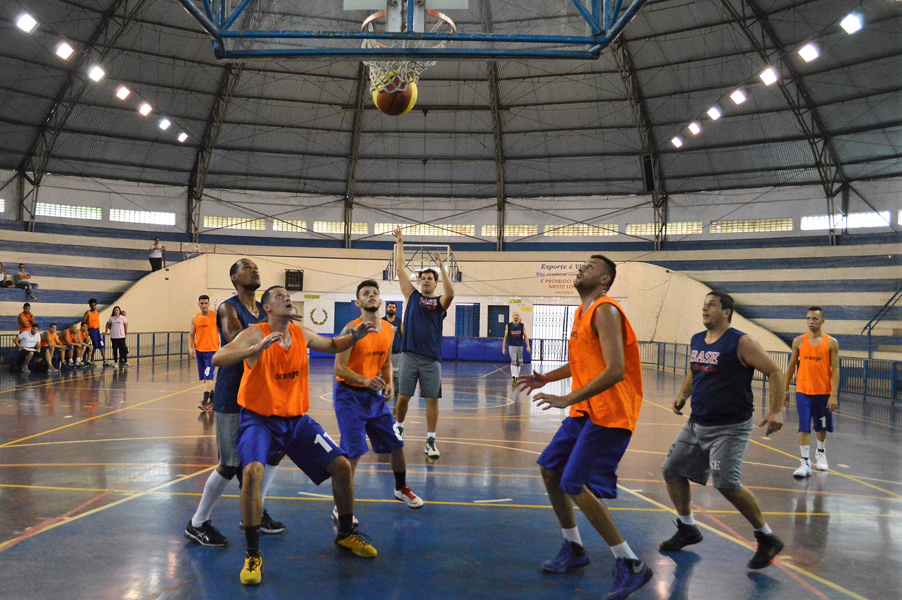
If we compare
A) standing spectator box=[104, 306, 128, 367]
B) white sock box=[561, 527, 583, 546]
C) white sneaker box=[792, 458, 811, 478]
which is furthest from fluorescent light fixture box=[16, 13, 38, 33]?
white sneaker box=[792, 458, 811, 478]

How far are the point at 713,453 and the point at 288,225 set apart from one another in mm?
27601

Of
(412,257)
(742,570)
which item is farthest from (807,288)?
(742,570)

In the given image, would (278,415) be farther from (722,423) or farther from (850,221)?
(850,221)

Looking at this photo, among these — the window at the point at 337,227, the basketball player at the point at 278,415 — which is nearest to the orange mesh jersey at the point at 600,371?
the basketball player at the point at 278,415

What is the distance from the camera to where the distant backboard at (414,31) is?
24.7 ft

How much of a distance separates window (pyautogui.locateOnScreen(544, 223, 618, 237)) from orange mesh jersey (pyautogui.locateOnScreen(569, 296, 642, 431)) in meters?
26.1

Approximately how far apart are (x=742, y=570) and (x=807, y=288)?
24106mm

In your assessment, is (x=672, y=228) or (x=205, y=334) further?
(x=672, y=228)

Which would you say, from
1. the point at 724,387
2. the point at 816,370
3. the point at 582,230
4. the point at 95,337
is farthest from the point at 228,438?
the point at 582,230

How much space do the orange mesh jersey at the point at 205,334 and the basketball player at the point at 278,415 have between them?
725cm

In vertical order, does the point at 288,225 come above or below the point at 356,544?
above

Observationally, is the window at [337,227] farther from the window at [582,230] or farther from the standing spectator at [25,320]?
the standing spectator at [25,320]

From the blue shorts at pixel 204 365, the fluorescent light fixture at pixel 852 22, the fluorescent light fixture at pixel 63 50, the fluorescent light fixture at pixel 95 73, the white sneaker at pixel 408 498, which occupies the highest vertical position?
the fluorescent light fixture at pixel 852 22

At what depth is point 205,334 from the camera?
11.4 metres
